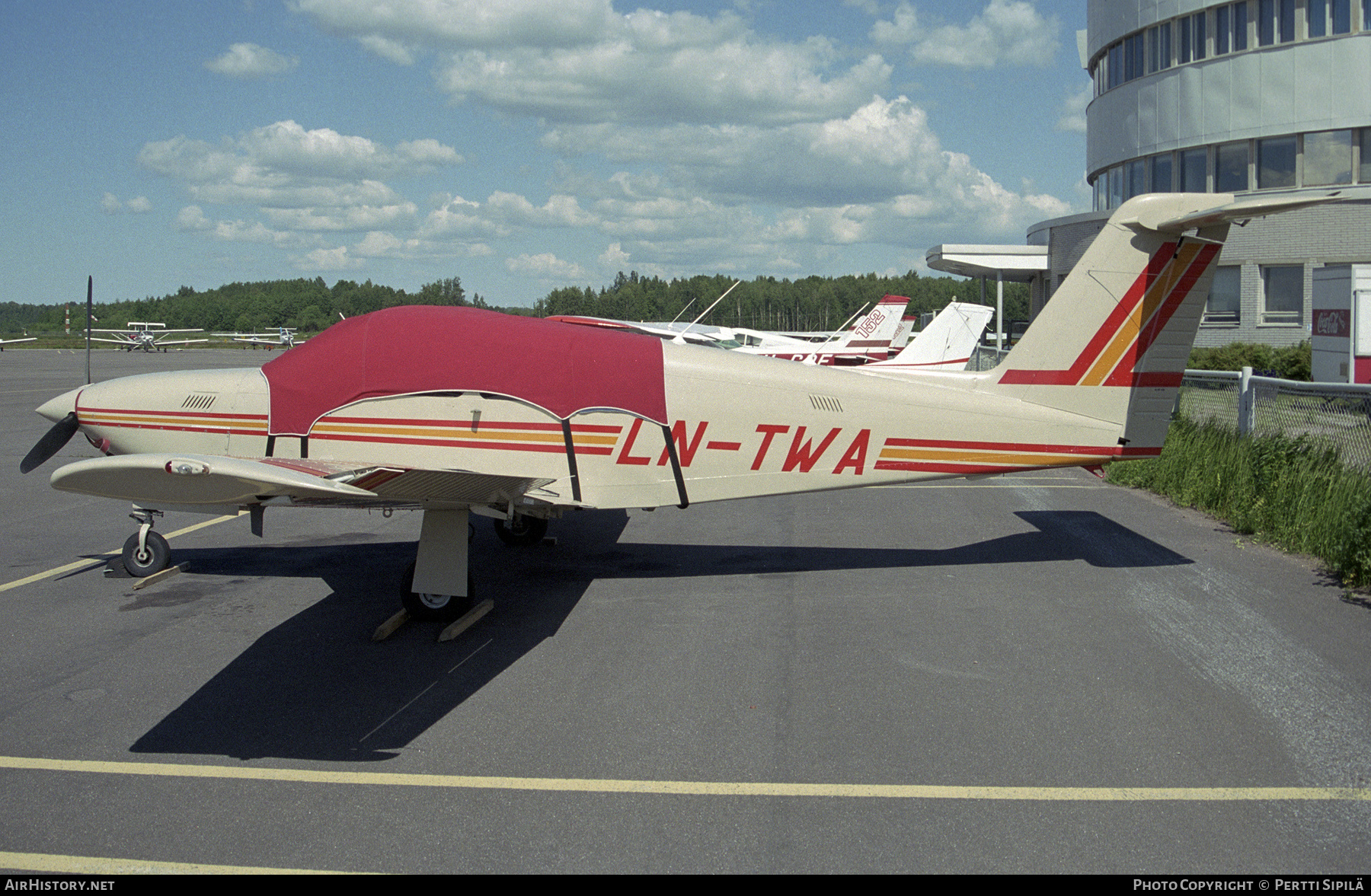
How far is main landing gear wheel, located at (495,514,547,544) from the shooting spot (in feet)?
30.7

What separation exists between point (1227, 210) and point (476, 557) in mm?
6983

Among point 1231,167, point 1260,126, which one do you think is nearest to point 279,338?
point 1231,167

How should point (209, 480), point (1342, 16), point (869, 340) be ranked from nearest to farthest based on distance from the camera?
point (209, 480), point (1342, 16), point (869, 340)

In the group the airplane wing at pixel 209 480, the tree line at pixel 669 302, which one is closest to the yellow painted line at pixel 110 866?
the airplane wing at pixel 209 480

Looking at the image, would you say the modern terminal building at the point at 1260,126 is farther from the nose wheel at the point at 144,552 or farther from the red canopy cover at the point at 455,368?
the nose wheel at the point at 144,552

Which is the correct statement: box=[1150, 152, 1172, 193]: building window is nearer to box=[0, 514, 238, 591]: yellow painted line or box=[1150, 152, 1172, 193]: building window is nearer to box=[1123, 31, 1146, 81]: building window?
box=[1123, 31, 1146, 81]: building window

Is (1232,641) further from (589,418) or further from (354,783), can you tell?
(354,783)

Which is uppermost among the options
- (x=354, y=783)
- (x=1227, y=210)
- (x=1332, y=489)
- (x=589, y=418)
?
(x=1227, y=210)

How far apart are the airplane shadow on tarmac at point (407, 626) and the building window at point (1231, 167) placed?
2839 centimetres

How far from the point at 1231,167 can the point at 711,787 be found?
119 ft

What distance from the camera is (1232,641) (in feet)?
20.6

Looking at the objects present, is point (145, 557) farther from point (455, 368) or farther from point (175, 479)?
point (175, 479)

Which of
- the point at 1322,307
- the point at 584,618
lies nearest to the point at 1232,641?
the point at 584,618

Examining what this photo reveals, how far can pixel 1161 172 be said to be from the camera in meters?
35.5
